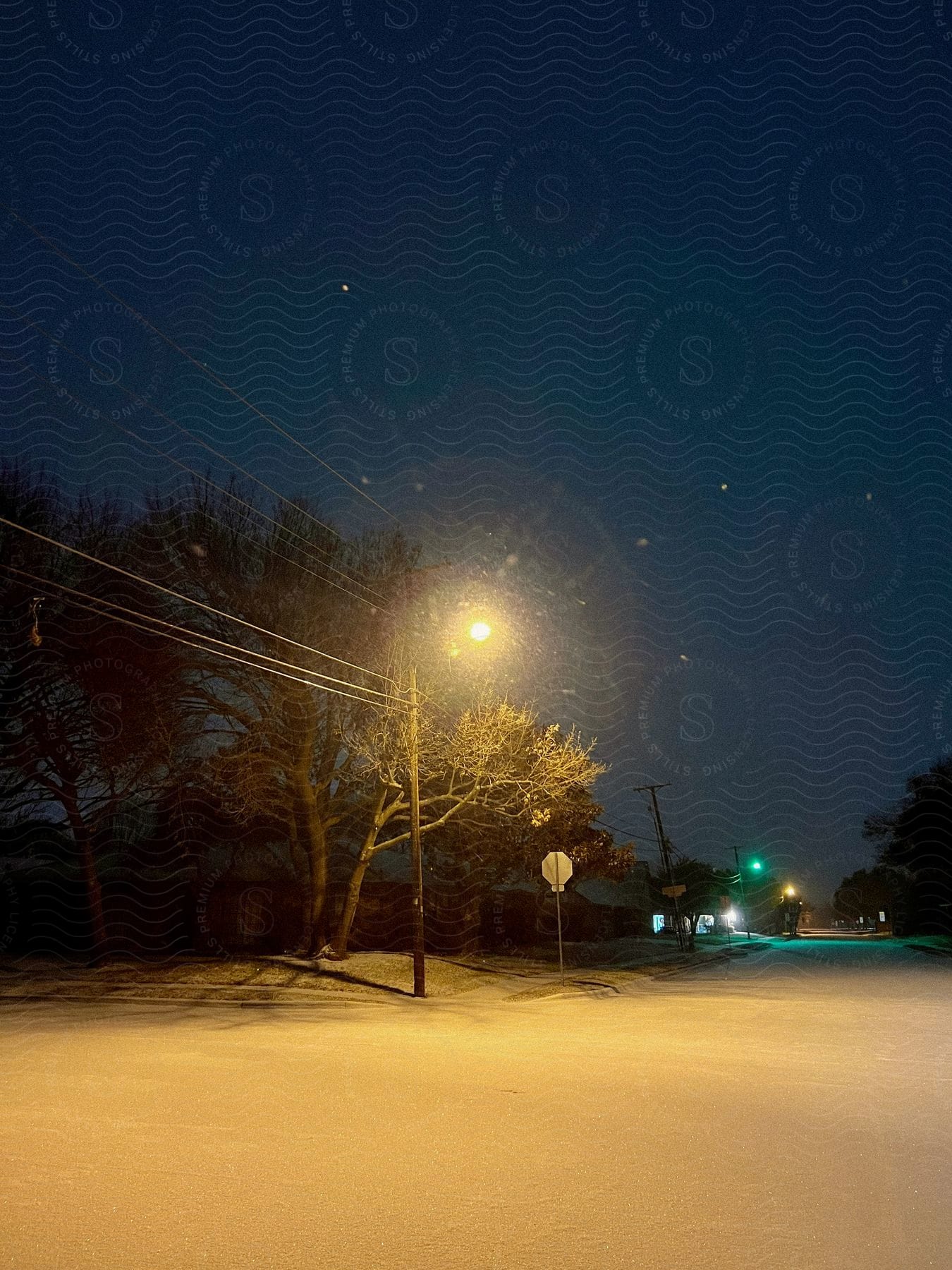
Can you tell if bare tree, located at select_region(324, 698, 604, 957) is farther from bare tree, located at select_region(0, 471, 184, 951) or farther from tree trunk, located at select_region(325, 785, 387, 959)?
bare tree, located at select_region(0, 471, 184, 951)

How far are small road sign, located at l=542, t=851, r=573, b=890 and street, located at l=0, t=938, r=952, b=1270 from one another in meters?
9.30

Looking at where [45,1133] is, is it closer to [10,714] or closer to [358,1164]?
[358,1164]

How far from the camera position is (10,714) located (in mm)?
26938

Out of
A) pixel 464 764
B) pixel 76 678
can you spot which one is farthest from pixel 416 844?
pixel 76 678

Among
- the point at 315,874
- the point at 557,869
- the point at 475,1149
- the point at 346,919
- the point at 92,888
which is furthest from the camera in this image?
the point at 92,888

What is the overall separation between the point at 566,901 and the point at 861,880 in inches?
3327

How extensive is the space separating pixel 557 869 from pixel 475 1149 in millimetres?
17402

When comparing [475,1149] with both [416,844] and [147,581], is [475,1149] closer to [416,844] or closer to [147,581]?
[147,581]

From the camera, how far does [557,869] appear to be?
24.5m

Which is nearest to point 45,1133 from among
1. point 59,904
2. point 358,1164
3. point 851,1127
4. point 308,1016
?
point 358,1164

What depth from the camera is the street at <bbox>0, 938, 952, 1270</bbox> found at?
17.3 feet

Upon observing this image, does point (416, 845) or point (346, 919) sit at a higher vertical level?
point (416, 845)

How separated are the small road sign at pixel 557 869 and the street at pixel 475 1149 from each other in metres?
9.30

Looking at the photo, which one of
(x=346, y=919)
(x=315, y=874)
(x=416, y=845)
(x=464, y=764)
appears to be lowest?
(x=346, y=919)
